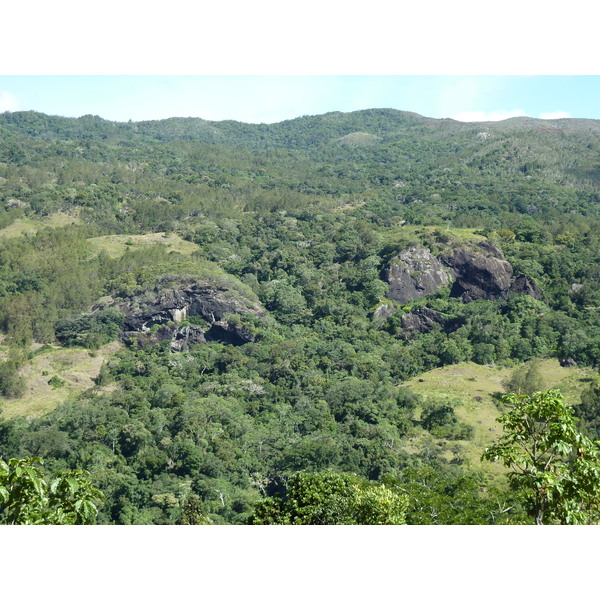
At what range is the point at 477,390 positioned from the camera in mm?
54188

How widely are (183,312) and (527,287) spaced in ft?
134

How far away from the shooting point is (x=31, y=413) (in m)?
48.1

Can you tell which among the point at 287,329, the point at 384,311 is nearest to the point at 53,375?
the point at 287,329

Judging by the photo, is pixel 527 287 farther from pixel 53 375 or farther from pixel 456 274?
pixel 53 375

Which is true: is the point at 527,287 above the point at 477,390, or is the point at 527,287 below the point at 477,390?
above

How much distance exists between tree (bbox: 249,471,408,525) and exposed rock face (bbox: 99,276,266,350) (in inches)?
1794

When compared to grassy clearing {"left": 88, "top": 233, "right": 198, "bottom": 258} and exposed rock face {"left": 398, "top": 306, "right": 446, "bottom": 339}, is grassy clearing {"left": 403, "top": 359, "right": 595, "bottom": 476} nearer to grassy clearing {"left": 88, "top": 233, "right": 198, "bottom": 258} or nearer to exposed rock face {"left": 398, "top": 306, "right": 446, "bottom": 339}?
exposed rock face {"left": 398, "top": 306, "right": 446, "bottom": 339}

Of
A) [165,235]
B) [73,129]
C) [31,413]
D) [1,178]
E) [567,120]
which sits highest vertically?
[567,120]

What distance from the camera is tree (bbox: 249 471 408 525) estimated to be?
1627 centimetres

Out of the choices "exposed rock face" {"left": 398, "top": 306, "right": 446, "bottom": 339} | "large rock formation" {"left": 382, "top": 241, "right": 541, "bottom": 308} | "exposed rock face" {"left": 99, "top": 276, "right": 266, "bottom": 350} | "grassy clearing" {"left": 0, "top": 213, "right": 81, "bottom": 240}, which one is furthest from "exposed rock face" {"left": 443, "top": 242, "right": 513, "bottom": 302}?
A: "grassy clearing" {"left": 0, "top": 213, "right": 81, "bottom": 240}

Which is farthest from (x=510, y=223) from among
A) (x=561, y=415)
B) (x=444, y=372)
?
A: (x=561, y=415)

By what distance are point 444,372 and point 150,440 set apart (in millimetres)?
30128

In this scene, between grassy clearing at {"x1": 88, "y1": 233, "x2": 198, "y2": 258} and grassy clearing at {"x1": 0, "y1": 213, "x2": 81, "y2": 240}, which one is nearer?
grassy clearing at {"x1": 88, "y1": 233, "x2": 198, "y2": 258}

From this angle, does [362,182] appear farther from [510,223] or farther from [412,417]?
[412,417]
